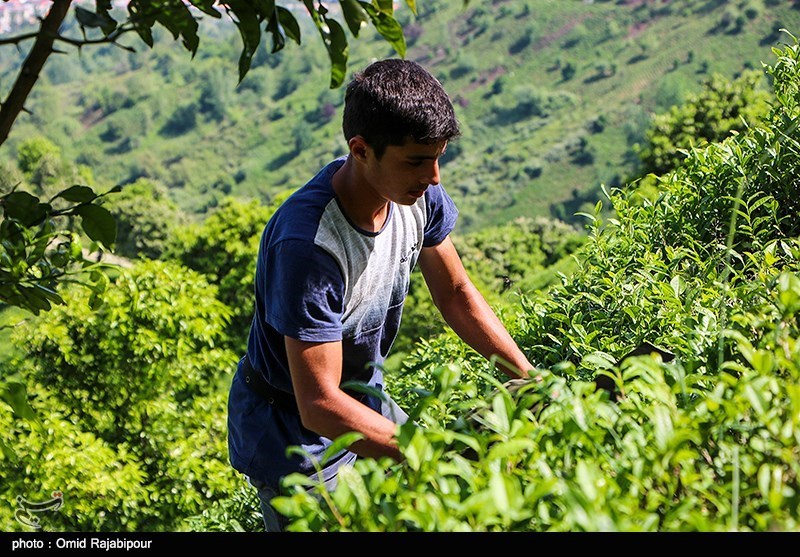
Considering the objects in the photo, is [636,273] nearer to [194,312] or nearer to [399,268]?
[399,268]

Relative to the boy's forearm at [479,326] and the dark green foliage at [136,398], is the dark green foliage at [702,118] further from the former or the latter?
the boy's forearm at [479,326]

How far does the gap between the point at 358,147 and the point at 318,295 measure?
1.32 ft

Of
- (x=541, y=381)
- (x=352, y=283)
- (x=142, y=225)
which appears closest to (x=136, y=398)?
(x=352, y=283)

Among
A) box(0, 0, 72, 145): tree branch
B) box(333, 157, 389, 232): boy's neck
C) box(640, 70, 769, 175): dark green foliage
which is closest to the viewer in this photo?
box(0, 0, 72, 145): tree branch

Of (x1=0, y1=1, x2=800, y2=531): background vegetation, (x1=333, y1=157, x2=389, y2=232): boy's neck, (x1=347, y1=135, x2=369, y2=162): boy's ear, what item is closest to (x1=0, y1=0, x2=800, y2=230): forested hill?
(x1=0, y1=1, x2=800, y2=531): background vegetation

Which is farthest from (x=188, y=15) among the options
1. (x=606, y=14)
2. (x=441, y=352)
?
(x=606, y=14)

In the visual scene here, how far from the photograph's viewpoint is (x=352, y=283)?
8.27ft

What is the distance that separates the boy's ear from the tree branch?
826 mm

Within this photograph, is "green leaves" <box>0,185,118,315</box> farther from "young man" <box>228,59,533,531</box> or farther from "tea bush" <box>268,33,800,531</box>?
"tea bush" <box>268,33,800,531</box>

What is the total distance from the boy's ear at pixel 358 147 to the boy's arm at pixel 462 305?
51 centimetres

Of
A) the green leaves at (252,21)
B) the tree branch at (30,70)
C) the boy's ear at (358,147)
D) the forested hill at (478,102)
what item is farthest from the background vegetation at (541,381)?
the forested hill at (478,102)

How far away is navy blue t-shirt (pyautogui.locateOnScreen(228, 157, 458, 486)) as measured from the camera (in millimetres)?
2311

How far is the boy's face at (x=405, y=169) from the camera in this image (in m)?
2.30

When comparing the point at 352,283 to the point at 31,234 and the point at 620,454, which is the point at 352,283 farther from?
the point at 620,454
